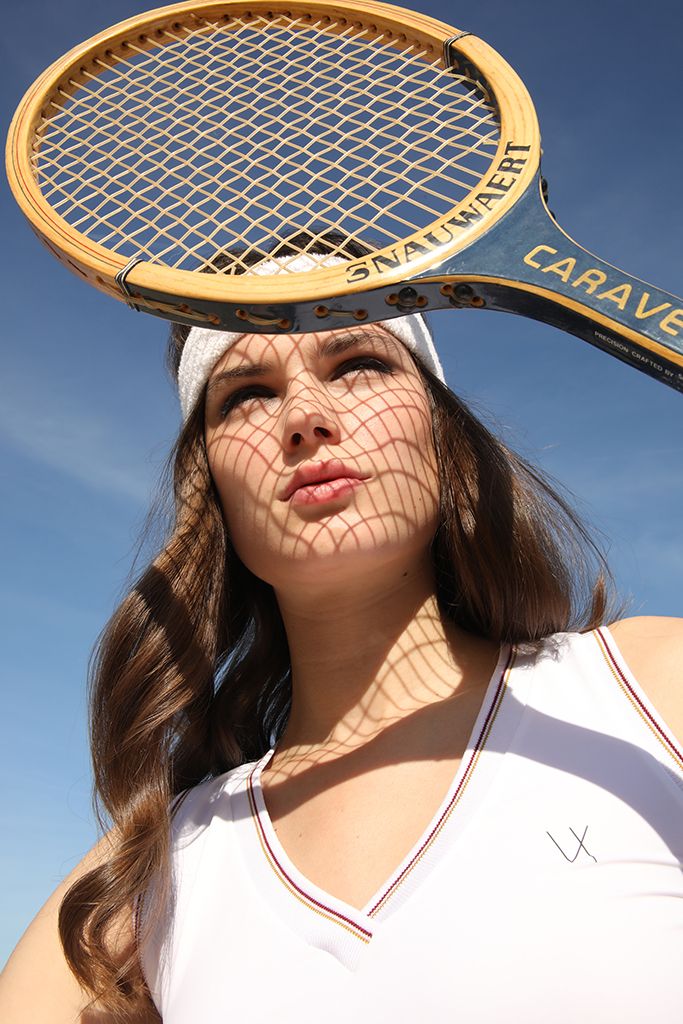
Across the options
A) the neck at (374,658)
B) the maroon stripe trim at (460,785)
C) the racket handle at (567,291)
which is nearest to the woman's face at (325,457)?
the neck at (374,658)

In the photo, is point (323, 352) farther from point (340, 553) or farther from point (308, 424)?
point (340, 553)

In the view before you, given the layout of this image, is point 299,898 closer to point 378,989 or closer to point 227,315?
point 378,989

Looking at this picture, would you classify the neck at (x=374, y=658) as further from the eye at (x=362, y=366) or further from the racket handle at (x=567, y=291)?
the racket handle at (x=567, y=291)

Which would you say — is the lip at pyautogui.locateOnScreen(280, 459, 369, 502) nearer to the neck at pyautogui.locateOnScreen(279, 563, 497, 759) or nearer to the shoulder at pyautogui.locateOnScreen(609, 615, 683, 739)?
the neck at pyautogui.locateOnScreen(279, 563, 497, 759)

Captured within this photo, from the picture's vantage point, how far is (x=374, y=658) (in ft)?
8.27

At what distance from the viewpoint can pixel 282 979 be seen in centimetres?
193

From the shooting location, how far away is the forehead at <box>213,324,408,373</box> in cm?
242

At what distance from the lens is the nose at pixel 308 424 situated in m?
2.23

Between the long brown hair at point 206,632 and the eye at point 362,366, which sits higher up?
the eye at point 362,366

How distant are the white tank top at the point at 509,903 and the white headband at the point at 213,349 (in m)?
0.97

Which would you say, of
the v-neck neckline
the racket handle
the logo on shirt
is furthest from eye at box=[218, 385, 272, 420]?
the logo on shirt

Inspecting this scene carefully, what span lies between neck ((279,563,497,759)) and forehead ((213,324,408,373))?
0.60 meters

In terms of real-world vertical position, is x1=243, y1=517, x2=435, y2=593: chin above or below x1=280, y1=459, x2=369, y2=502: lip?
below

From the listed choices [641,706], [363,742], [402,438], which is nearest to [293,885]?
[363,742]
